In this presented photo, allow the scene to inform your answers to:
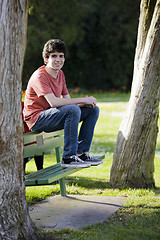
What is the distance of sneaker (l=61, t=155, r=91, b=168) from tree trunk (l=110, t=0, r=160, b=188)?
4.21 feet

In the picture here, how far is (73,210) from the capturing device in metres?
4.99

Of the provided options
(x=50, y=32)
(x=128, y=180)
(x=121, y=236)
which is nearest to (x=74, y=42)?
(x=50, y=32)

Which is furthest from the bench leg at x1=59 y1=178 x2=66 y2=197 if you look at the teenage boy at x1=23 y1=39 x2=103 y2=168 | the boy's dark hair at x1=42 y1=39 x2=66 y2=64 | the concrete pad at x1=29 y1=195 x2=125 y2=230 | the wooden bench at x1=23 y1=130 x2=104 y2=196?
the boy's dark hair at x1=42 y1=39 x2=66 y2=64

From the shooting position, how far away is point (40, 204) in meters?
5.30

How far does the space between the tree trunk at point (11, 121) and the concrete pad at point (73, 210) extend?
87cm

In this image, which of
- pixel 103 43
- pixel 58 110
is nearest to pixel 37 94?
pixel 58 110

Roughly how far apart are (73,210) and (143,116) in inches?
67.6

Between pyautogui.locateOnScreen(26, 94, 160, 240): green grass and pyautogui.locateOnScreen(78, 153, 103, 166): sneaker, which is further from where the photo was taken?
pyautogui.locateOnScreen(78, 153, 103, 166): sneaker

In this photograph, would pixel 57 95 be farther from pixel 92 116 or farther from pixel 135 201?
pixel 135 201

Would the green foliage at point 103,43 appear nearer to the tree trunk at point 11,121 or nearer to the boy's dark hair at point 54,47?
the boy's dark hair at point 54,47

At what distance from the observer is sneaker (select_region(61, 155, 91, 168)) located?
477 centimetres

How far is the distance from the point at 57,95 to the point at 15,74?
5.72 feet

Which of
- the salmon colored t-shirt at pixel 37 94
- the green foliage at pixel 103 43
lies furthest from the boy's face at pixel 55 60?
the green foliage at pixel 103 43

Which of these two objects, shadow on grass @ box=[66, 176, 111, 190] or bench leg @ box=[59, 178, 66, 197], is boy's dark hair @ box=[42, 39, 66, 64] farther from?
shadow on grass @ box=[66, 176, 111, 190]
